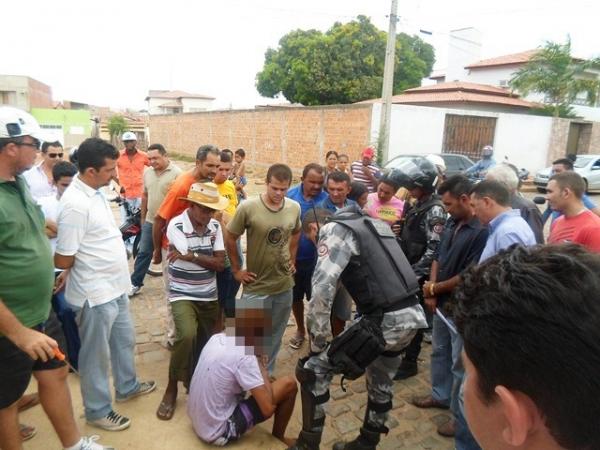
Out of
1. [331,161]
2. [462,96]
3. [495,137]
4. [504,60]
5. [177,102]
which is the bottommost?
[331,161]

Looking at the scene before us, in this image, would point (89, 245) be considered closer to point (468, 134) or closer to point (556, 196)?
point (556, 196)

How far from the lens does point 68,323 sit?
3.15 metres

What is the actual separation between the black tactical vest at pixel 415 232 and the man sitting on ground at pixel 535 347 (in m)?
2.80

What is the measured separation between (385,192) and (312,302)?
6.55ft

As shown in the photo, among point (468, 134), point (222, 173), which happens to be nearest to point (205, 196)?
point (222, 173)

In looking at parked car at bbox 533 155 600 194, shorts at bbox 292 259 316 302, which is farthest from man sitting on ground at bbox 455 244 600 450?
parked car at bbox 533 155 600 194

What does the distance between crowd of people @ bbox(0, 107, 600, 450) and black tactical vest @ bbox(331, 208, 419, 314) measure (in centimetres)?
1

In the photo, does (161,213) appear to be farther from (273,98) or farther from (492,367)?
(273,98)

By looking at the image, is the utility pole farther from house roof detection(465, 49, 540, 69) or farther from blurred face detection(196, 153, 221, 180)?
house roof detection(465, 49, 540, 69)

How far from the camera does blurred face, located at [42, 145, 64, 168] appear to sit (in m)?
4.47

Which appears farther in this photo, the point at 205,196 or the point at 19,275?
the point at 205,196

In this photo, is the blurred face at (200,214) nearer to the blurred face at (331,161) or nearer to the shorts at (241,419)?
the shorts at (241,419)

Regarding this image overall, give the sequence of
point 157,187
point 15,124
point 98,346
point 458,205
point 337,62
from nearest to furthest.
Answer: point 15,124
point 98,346
point 458,205
point 157,187
point 337,62

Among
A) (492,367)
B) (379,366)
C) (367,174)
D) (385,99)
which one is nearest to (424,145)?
(385,99)
